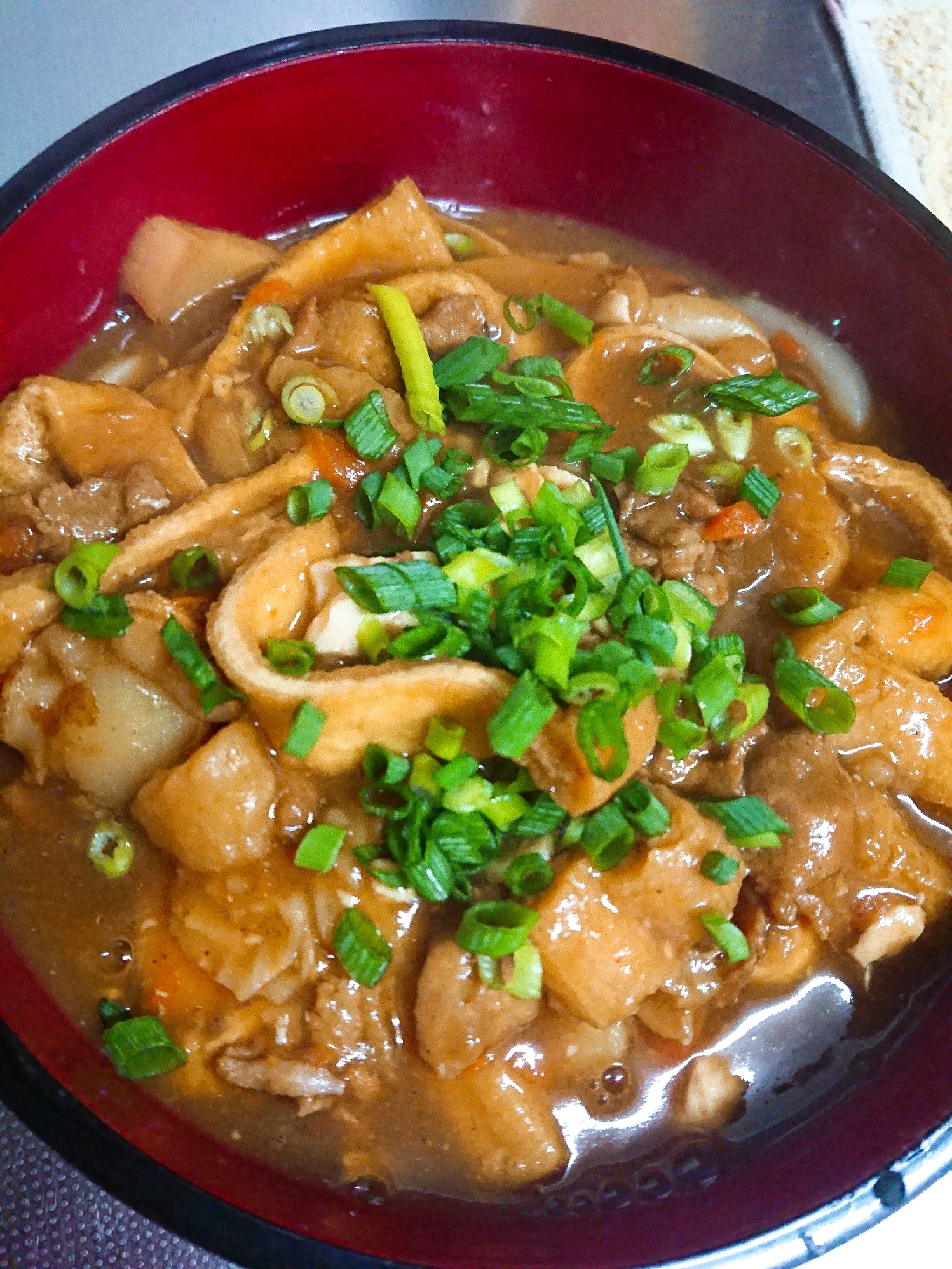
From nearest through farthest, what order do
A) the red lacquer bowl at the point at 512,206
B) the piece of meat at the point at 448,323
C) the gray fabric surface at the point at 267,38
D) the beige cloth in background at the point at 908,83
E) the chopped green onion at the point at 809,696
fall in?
the red lacquer bowl at the point at 512,206
the chopped green onion at the point at 809,696
the piece of meat at the point at 448,323
the gray fabric surface at the point at 267,38
the beige cloth in background at the point at 908,83

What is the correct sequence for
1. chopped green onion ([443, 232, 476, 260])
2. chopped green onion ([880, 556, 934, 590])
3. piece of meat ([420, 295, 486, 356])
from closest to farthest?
chopped green onion ([880, 556, 934, 590]) < piece of meat ([420, 295, 486, 356]) < chopped green onion ([443, 232, 476, 260])

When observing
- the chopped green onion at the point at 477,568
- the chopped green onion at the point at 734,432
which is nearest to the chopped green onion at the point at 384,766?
the chopped green onion at the point at 477,568

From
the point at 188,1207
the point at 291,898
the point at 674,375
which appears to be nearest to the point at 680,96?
the point at 674,375

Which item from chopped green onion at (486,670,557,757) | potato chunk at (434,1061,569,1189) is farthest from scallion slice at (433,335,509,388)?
potato chunk at (434,1061,569,1189)

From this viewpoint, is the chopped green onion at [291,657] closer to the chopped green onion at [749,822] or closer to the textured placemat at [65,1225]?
the chopped green onion at [749,822]

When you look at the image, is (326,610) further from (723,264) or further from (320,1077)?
(723,264)

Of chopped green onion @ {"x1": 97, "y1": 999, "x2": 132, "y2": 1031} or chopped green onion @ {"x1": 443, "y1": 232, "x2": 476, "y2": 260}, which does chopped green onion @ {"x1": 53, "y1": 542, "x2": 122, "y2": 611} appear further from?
chopped green onion @ {"x1": 443, "y1": 232, "x2": 476, "y2": 260}
